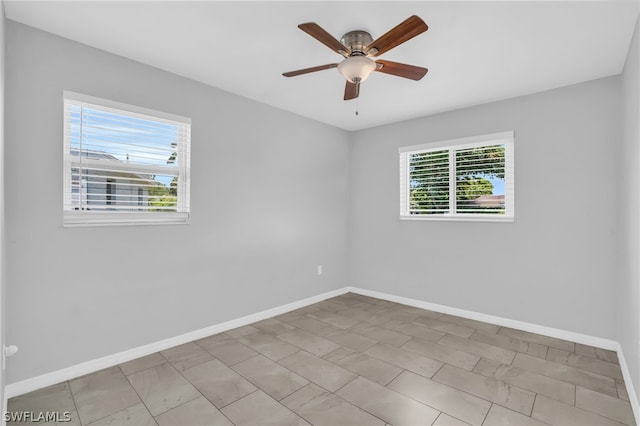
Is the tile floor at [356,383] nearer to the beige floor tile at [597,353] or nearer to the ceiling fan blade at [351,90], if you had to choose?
the beige floor tile at [597,353]

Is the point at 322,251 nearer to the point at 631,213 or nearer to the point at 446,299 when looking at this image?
the point at 446,299

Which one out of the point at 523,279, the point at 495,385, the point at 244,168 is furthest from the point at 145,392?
the point at 523,279

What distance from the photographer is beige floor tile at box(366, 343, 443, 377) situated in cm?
257

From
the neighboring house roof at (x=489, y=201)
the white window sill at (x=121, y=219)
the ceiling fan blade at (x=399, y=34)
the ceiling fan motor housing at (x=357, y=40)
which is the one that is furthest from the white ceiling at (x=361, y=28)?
the white window sill at (x=121, y=219)

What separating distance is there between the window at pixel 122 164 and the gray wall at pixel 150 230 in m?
0.08

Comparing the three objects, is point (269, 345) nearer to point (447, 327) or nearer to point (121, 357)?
point (121, 357)

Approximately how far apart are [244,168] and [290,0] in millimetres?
1902

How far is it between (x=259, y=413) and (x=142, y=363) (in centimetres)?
123

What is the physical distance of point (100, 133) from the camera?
258 cm

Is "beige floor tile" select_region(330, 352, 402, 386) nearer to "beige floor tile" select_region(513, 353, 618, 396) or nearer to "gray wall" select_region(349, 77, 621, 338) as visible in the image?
"beige floor tile" select_region(513, 353, 618, 396)

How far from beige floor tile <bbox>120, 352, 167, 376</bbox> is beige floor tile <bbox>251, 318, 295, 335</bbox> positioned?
3.33 feet

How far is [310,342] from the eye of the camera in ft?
10.2

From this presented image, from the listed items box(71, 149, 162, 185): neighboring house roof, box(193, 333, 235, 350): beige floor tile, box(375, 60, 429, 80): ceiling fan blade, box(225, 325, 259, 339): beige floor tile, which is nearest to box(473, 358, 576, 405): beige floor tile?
box(225, 325, 259, 339): beige floor tile

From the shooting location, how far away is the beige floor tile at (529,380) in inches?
87.7
